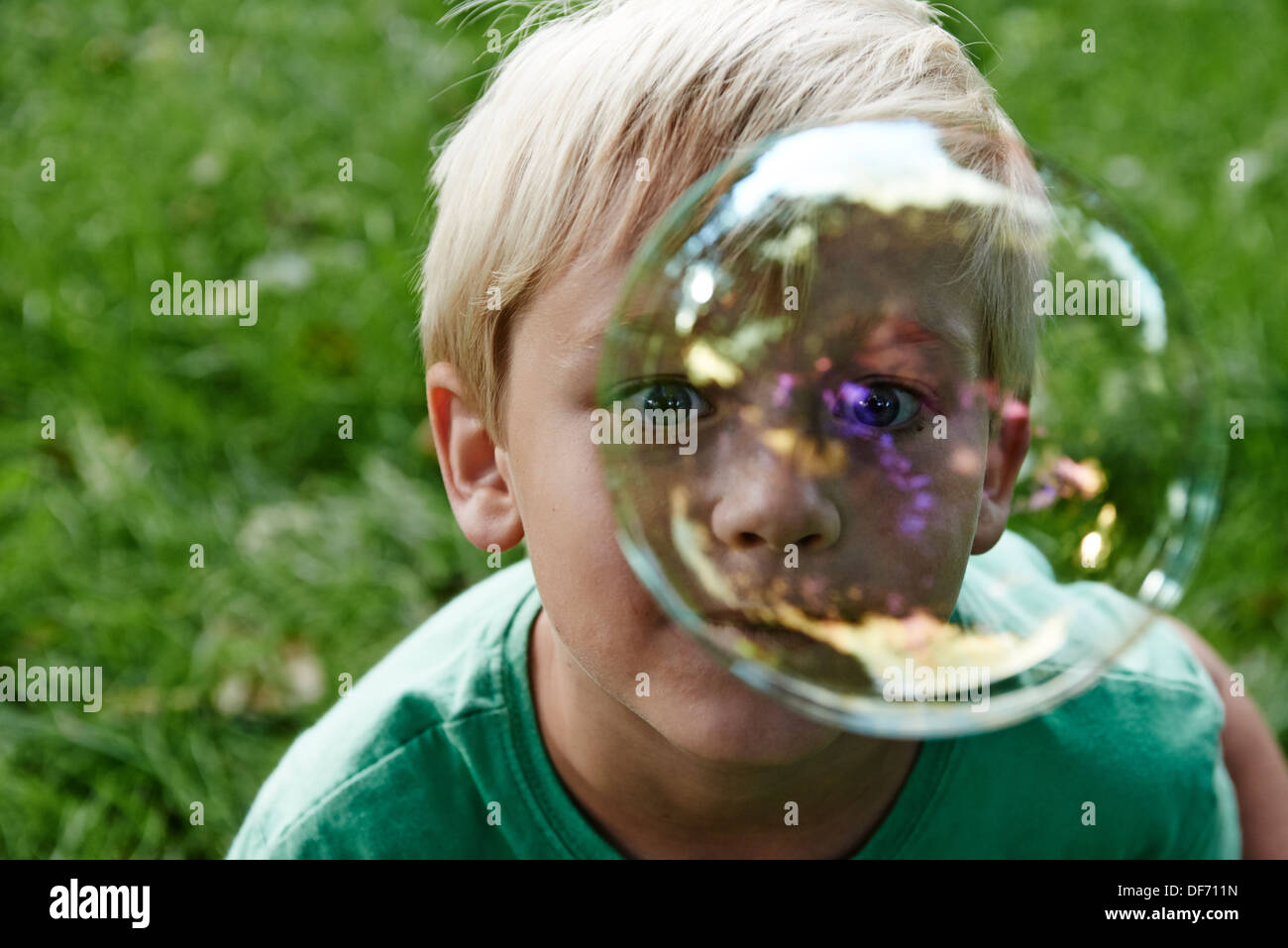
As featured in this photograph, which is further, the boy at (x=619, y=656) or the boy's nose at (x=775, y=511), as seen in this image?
the boy at (x=619, y=656)

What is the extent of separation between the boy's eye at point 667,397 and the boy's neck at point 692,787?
0.47 metres

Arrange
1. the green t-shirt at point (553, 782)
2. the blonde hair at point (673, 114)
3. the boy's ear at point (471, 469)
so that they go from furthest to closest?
the green t-shirt at point (553, 782), the boy's ear at point (471, 469), the blonde hair at point (673, 114)

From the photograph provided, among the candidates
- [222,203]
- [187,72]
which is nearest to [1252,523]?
[222,203]

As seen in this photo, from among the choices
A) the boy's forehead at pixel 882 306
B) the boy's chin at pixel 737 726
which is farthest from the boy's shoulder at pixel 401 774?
the boy's forehead at pixel 882 306

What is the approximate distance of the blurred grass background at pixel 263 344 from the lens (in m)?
2.42

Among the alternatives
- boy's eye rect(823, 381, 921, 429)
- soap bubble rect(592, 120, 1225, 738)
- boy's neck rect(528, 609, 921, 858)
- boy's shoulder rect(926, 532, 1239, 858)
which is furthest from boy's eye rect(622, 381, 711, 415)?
boy's shoulder rect(926, 532, 1239, 858)

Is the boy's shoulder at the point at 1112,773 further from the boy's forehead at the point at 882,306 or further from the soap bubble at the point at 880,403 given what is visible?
the boy's forehead at the point at 882,306

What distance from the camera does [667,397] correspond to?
1.20m

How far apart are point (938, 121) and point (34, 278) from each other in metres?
2.50

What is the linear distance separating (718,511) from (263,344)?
2.05 metres

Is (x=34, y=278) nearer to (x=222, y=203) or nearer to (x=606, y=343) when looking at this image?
(x=222, y=203)

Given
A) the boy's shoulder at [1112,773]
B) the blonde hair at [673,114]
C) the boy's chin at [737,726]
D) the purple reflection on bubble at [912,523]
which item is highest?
the blonde hair at [673,114]

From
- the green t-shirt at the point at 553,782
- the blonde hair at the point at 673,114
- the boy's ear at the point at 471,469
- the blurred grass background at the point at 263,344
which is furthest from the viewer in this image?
the blurred grass background at the point at 263,344

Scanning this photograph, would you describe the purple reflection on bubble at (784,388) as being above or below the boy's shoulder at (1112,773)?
above
